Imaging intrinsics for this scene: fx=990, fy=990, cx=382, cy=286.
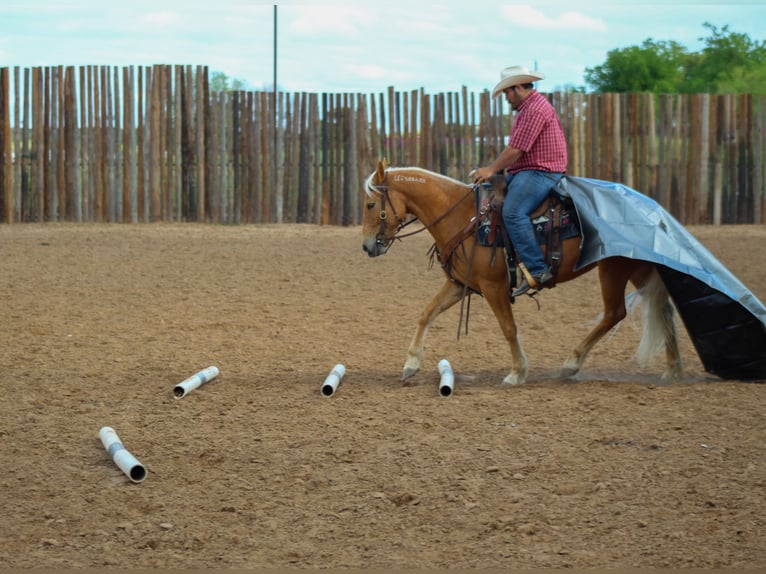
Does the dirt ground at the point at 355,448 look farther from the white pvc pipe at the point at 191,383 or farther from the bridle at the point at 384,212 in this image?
the bridle at the point at 384,212

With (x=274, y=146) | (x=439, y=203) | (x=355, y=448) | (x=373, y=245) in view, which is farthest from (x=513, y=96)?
(x=274, y=146)

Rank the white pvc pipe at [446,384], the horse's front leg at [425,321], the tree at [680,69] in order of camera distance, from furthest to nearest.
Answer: the tree at [680,69] < the horse's front leg at [425,321] < the white pvc pipe at [446,384]

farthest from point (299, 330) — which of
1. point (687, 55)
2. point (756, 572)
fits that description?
point (687, 55)

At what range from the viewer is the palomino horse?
7473 mm

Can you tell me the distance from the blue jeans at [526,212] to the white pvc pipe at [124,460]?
3.21 metres

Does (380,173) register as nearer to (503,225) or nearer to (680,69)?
(503,225)

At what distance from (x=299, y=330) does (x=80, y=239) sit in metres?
7.94

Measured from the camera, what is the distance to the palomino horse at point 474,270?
7473 millimetres

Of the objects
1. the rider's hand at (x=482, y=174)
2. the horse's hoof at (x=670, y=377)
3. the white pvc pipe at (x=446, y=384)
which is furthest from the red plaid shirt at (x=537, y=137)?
the horse's hoof at (x=670, y=377)

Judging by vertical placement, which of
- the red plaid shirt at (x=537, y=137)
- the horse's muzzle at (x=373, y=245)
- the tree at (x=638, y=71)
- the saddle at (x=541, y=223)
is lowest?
the horse's muzzle at (x=373, y=245)

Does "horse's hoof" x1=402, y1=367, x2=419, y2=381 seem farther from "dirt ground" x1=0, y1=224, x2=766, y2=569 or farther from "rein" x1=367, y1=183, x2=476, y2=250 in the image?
"rein" x1=367, y1=183, x2=476, y2=250

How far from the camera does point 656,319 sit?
7469mm

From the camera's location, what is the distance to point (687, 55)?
39.5 meters

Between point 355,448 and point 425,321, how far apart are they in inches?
83.0
